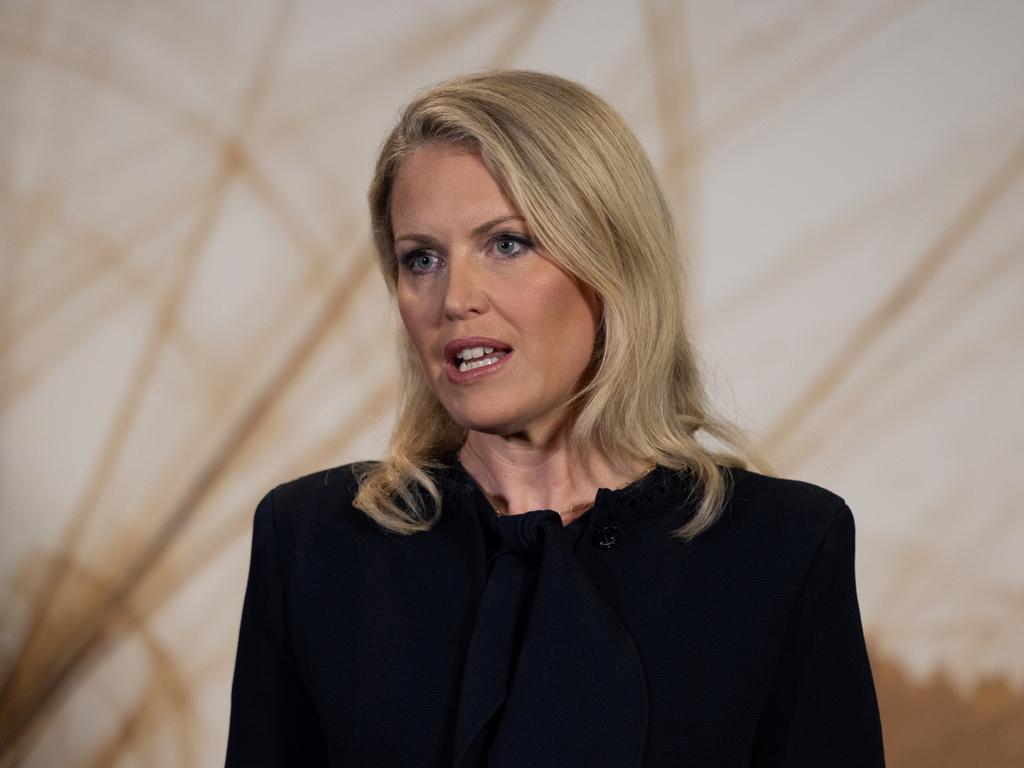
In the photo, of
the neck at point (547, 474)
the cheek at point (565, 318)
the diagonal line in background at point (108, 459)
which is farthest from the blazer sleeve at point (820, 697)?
the diagonal line in background at point (108, 459)

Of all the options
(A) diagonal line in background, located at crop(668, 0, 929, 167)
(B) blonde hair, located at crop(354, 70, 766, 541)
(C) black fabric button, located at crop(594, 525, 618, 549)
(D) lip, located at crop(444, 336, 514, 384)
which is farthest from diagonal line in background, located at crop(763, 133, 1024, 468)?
(D) lip, located at crop(444, 336, 514, 384)

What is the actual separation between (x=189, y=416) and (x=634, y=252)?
1470 mm

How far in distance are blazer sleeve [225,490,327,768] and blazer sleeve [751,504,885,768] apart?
1.99ft

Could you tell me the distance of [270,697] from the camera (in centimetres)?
172

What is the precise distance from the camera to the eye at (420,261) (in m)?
1.61

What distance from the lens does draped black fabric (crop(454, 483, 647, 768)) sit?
144 centimetres

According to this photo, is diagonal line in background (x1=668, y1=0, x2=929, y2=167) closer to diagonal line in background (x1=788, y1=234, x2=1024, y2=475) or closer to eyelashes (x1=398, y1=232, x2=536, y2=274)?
diagonal line in background (x1=788, y1=234, x2=1024, y2=475)

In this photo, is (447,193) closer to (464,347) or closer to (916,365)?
(464,347)

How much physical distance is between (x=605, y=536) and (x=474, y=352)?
28 centimetres

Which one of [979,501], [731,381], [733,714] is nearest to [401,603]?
[733,714]

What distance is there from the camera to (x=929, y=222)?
2.59 m

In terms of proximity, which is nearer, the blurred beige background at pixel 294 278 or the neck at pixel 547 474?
the neck at pixel 547 474

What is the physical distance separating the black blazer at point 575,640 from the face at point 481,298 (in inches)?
6.3

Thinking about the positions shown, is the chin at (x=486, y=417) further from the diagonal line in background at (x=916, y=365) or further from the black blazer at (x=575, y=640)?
the diagonal line in background at (x=916, y=365)
